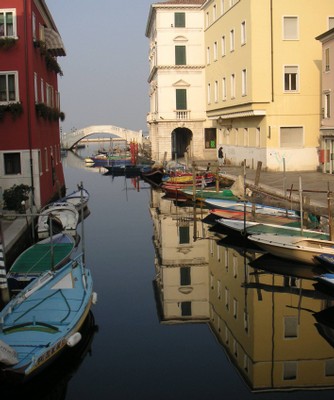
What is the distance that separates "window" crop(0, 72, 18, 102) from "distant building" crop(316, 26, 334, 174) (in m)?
13.6

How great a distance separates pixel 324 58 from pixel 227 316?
19.1 metres

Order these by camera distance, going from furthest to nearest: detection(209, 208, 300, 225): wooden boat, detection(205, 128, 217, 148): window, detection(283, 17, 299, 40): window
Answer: detection(205, 128, 217, 148): window, detection(283, 17, 299, 40): window, detection(209, 208, 300, 225): wooden boat

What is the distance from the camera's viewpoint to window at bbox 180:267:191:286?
13330 mm

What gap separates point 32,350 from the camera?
797cm

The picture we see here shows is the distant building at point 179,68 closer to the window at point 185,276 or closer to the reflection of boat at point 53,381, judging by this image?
the window at point 185,276

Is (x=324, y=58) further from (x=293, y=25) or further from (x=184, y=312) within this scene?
(x=184, y=312)

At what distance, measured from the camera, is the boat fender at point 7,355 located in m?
7.15

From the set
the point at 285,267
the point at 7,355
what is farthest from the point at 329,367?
the point at 285,267

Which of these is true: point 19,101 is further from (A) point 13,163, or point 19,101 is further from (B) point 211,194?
(B) point 211,194

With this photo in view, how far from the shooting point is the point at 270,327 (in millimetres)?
10219

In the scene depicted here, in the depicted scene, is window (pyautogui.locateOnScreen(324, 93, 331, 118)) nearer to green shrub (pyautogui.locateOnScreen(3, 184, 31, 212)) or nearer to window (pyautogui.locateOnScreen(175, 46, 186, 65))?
green shrub (pyautogui.locateOnScreen(3, 184, 31, 212))

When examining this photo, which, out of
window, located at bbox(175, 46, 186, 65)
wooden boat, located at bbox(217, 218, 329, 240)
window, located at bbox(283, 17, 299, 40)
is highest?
window, located at bbox(175, 46, 186, 65)

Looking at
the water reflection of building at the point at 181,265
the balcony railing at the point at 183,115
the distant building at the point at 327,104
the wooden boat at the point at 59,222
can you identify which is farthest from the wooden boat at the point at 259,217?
the balcony railing at the point at 183,115

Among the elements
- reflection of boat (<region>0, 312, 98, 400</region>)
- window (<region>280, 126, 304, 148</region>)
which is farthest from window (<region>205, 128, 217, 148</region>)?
reflection of boat (<region>0, 312, 98, 400</region>)
